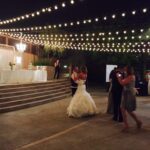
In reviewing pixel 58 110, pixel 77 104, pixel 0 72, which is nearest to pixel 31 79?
pixel 0 72

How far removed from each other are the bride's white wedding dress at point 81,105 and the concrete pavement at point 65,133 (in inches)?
10.5

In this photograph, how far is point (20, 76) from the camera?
18.5m

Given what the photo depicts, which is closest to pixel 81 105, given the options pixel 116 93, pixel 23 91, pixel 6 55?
pixel 116 93

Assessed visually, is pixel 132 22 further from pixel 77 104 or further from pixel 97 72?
pixel 77 104

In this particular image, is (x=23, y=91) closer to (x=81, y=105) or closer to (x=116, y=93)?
(x=81, y=105)

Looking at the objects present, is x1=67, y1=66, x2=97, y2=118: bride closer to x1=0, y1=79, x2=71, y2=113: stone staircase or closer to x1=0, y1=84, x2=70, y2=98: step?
x1=0, y1=79, x2=71, y2=113: stone staircase

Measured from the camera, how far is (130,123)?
33.9 feet

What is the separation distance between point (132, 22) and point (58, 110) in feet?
66.2

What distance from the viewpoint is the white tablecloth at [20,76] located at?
57.3 feet

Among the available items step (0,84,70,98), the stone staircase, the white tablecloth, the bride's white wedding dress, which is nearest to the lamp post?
the white tablecloth

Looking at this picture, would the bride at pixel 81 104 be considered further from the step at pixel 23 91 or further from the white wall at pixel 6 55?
the white wall at pixel 6 55

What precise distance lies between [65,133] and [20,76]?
33.4 ft

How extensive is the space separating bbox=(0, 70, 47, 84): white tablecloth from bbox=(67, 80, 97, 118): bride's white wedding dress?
657cm

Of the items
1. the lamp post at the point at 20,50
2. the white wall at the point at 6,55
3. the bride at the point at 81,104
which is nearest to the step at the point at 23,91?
the bride at the point at 81,104
